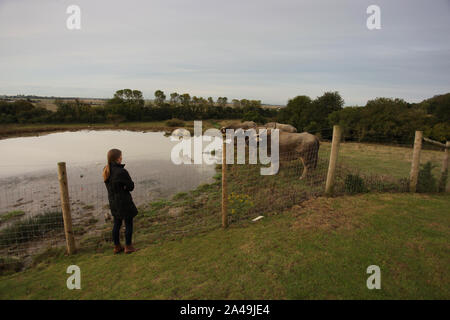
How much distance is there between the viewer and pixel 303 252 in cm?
395

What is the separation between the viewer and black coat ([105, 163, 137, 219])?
3.96 m

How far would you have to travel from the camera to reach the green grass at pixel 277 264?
123 inches

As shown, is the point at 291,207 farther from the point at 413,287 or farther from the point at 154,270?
the point at 154,270

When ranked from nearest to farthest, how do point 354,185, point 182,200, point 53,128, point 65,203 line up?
point 65,203, point 354,185, point 182,200, point 53,128

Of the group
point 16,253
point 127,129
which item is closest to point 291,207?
point 16,253

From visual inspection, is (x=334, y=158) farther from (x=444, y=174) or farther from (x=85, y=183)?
(x=85, y=183)

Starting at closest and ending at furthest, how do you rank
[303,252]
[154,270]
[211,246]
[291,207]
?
[154,270] → [303,252] → [211,246] → [291,207]

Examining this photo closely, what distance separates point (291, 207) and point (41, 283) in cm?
533

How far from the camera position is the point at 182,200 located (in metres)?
9.23

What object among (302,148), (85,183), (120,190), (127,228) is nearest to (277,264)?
(127,228)

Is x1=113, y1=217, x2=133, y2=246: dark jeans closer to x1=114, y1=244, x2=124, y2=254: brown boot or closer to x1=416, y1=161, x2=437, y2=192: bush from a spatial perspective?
x1=114, y1=244, x2=124, y2=254: brown boot

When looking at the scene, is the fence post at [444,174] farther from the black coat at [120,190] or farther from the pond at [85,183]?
the pond at [85,183]

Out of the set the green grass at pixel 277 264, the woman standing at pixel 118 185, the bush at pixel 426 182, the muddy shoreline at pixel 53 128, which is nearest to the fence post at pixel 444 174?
the bush at pixel 426 182

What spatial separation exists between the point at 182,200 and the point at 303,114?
99.5 feet
